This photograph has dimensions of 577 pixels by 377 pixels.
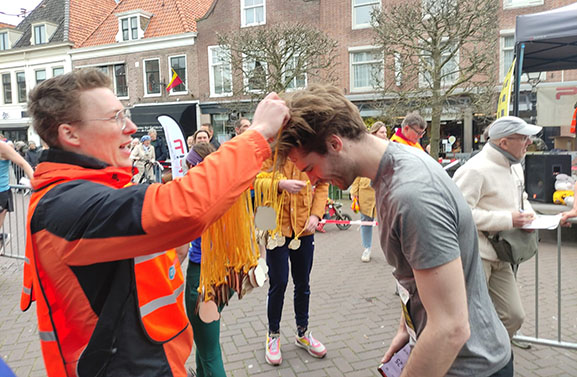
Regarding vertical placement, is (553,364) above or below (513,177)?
below

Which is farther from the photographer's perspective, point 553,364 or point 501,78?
point 501,78

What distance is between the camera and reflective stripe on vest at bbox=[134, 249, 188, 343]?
4.53ft

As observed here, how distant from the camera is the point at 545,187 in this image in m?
7.71

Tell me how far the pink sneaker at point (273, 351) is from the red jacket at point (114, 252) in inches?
81.1

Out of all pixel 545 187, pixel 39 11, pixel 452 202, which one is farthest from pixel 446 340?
pixel 39 11

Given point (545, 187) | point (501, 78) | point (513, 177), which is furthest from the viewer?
point (501, 78)

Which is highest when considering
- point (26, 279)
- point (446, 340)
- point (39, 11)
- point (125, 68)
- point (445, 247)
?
point (39, 11)

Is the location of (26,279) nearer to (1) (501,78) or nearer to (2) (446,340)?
(2) (446,340)

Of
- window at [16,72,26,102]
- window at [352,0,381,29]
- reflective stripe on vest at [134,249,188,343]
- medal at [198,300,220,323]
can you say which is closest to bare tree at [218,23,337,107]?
window at [352,0,381,29]

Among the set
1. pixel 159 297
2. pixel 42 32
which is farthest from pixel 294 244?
pixel 42 32

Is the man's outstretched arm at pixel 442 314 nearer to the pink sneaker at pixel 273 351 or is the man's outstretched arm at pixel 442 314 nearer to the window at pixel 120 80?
the pink sneaker at pixel 273 351

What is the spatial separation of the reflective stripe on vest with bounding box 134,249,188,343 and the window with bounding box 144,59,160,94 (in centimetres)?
2506

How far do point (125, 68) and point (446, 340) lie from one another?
27435 millimetres

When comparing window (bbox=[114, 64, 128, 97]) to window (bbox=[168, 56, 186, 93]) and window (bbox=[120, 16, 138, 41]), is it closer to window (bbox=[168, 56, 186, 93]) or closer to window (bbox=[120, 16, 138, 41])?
window (bbox=[120, 16, 138, 41])
